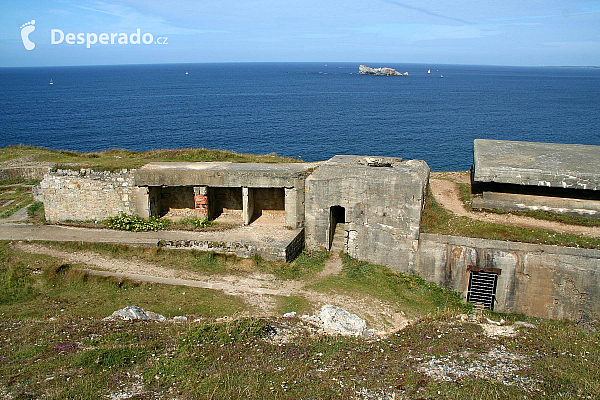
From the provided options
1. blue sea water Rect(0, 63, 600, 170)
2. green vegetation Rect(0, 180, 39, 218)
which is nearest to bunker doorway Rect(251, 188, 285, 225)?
green vegetation Rect(0, 180, 39, 218)

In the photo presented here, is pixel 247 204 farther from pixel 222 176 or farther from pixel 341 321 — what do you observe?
pixel 341 321

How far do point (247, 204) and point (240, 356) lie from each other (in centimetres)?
796

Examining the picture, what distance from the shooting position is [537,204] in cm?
1534

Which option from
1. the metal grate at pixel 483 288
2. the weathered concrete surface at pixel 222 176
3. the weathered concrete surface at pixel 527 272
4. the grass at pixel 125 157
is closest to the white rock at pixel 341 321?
the weathered concrete surface at pixel 527 272

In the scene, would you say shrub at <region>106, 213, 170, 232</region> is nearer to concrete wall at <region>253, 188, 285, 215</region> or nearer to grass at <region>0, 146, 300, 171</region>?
grass at <region>0, 146, 300, 171</region>

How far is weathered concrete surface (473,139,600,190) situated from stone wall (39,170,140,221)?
483 inches

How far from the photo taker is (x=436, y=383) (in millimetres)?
7688

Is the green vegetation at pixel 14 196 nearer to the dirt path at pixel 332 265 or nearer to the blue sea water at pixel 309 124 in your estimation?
the dirt path at pixel 332 265

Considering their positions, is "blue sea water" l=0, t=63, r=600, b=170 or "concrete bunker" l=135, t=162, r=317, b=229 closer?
"concrete bunker" l=135, t=162, r=317, b=229

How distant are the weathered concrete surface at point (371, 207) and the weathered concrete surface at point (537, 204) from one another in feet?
8.22

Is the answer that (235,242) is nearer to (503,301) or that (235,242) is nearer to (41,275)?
(41,275)

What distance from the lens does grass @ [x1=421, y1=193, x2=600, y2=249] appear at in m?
13.5

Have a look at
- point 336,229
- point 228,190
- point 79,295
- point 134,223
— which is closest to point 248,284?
point 336,229

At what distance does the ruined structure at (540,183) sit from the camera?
48.7 ft
